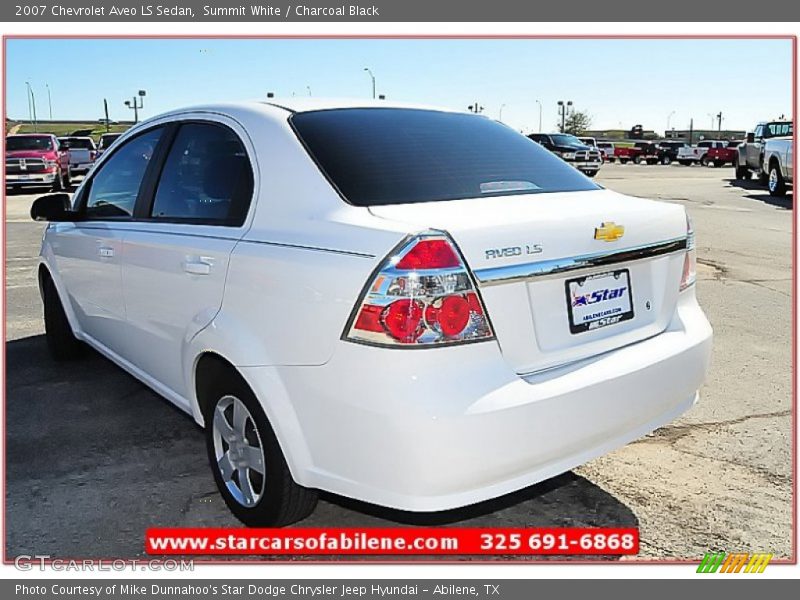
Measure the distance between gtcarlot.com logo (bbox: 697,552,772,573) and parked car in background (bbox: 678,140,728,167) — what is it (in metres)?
48.7

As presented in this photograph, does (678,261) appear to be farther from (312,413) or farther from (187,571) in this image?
(187,571)

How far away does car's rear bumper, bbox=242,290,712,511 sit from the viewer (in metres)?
2.50

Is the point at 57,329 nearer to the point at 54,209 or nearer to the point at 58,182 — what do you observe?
the point at 54,209

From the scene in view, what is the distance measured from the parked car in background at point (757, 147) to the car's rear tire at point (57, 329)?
70.0 feet

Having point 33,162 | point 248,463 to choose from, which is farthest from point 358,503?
point 33,162

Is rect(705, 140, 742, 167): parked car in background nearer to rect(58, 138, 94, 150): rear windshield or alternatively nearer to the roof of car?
rect(58, 138, 94, 150): rear windshield

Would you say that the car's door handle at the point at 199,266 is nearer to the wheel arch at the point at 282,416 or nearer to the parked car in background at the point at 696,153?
the wheel arch at the point at 282,416

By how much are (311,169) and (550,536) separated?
5.76 ft

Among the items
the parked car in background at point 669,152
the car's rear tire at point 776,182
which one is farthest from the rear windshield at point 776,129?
the parked car in background at point 669,152

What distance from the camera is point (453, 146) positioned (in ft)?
11.4

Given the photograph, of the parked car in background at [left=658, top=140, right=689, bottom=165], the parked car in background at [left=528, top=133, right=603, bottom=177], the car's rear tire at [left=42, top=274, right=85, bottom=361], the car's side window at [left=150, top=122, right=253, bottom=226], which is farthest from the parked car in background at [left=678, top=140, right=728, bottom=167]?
the car's side window at [left=150, top=122, right=253, bottom=226]

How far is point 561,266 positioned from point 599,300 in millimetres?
275

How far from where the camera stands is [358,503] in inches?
132

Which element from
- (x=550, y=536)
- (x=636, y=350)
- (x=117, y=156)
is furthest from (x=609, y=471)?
(x=117, y=156)
